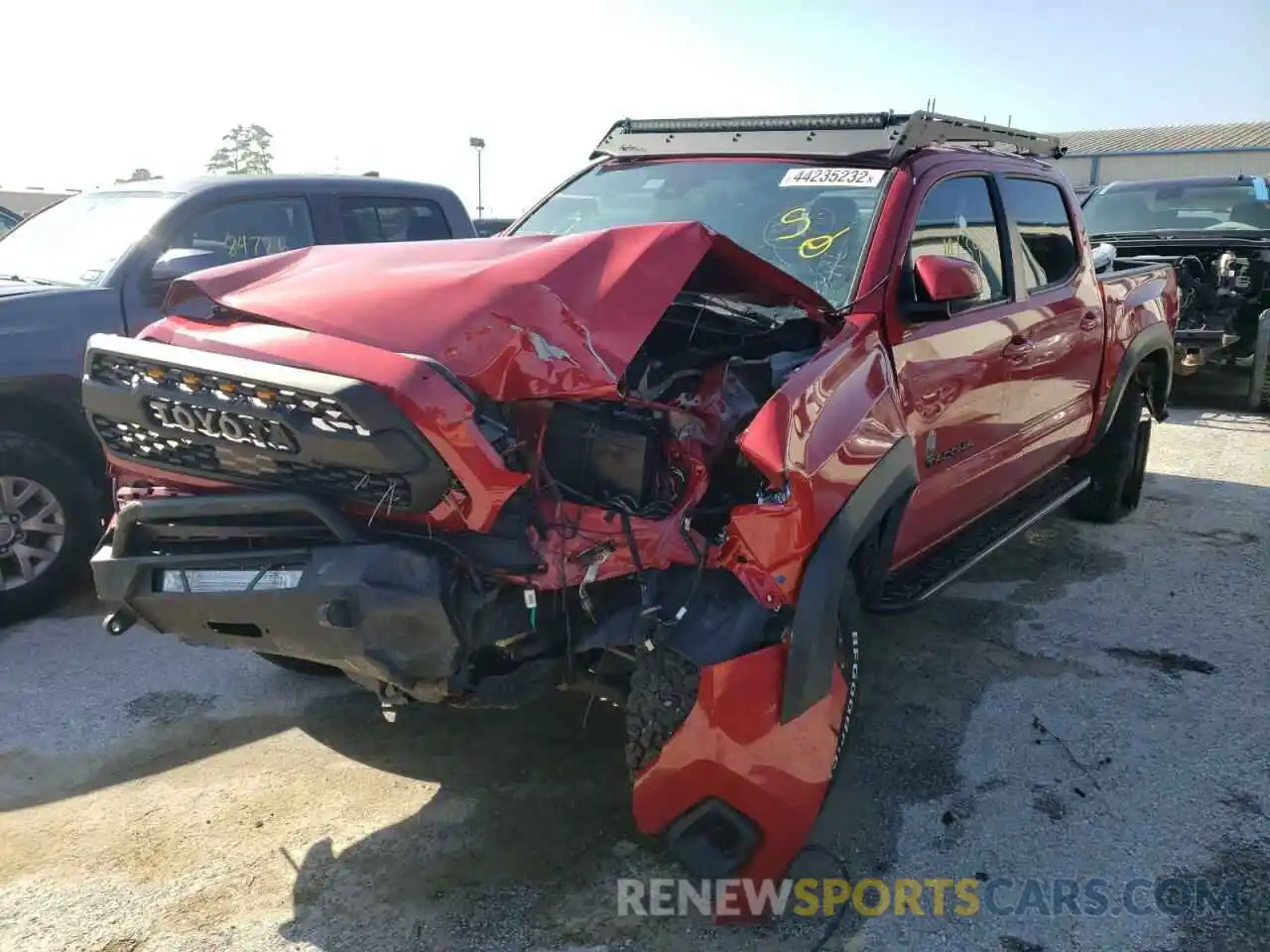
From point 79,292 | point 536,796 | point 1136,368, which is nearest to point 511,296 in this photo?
point 536,796

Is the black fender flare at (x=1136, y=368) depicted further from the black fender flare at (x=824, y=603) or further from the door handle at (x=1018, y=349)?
the black fender flare at (x=824, y=603)

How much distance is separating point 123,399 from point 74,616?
2459mm

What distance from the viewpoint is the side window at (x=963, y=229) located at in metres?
3.72

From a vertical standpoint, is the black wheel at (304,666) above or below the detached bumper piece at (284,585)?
below

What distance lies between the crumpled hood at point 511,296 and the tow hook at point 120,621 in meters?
0.86

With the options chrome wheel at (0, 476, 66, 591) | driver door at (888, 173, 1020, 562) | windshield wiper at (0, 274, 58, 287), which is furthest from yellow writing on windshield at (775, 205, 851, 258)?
windshield wiper at (0, 274, 58, 287)

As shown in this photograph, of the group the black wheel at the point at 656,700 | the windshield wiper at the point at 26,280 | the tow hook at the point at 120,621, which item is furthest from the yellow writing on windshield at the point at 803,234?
the windshield wiper at the point at 26,280

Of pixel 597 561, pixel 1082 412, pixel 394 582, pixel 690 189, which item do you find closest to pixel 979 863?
pixel 597 561

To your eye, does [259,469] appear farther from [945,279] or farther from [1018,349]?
[1018,349]

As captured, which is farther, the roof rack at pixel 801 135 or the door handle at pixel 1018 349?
the door handle at pixel 1018 349

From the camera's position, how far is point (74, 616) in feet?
15.1

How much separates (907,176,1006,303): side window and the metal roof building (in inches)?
1550

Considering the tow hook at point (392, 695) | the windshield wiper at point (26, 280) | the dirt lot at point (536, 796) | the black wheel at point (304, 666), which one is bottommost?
the dirt lot at point (536, 796)

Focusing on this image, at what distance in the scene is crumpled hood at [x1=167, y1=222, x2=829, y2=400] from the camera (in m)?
2.45
